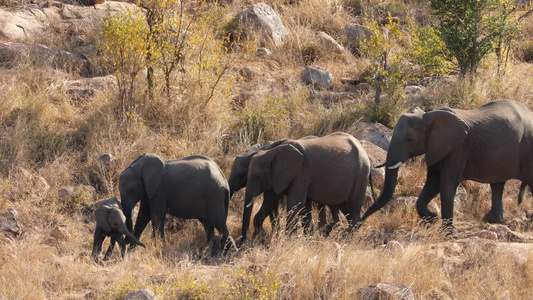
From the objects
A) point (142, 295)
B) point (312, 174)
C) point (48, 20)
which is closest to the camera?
point (142, 295)

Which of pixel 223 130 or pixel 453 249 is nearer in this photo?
pixel 453 249

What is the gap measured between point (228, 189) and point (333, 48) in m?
8.51

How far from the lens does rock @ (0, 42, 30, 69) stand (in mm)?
14766

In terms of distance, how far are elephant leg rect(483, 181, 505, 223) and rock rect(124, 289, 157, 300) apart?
19.3ft

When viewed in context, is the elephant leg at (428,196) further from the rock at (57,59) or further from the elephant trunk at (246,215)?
the rock at (57,59)

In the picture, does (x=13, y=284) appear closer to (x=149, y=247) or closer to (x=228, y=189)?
(x=149, y=247)

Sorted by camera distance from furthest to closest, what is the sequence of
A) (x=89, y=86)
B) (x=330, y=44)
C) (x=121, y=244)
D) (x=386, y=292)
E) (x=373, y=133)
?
(x=330, y=44), (x=89, y=86), (x=373, y=133), (x=121, y=244), (x=386, y=292)

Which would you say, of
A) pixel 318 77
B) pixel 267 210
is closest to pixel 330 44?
pixel 318 77

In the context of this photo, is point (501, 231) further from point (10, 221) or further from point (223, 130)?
point (10, 221)

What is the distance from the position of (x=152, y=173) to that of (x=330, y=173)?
2.38 metres

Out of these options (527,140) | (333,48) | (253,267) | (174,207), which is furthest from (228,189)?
(333,48)

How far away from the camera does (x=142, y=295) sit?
23.9 ft

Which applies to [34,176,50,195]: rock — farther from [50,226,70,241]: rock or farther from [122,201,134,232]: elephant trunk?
[122,201,134,232]: elephant trunk

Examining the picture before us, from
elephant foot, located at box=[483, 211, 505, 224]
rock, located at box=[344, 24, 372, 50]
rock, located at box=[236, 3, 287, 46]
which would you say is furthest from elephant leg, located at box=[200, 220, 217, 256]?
rock, located at box=[344, 24, 372, 50]
